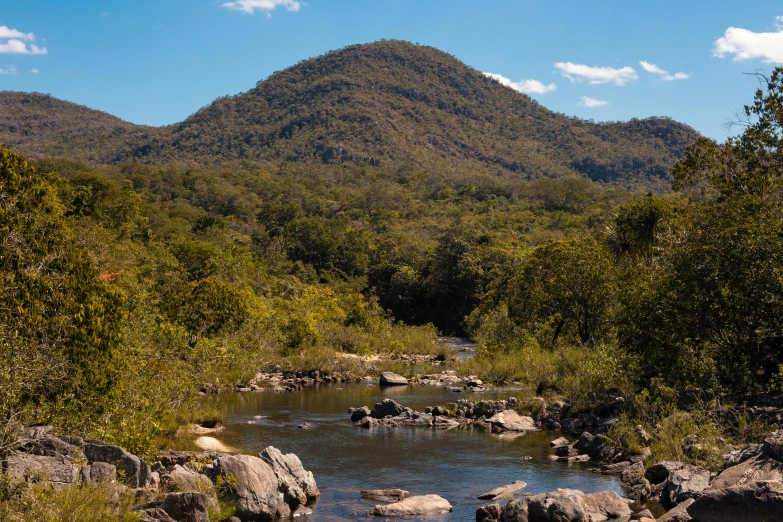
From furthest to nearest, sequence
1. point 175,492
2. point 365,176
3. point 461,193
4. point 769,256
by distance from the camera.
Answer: point 365,176, point 461,193, point 769,256, point 175,492

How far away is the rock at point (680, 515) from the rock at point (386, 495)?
5.96 metres

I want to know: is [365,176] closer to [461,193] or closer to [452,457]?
[461,193]

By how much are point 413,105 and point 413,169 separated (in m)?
44.5

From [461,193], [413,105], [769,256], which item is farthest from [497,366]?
[413,105]

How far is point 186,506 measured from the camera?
14477 millimetres

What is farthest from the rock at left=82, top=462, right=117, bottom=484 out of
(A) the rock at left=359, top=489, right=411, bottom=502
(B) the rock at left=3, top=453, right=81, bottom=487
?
(A) the rock at left=359, top=489, right=411, bottom=502

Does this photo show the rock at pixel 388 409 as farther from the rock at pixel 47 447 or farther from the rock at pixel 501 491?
the rock at pixel 47 447

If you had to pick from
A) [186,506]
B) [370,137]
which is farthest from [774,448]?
[370,137]

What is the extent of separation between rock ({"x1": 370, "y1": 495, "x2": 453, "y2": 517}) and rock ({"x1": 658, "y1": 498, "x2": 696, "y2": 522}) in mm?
4830

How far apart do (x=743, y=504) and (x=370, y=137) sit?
16157 centimetres

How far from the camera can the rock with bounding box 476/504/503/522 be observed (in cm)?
1591

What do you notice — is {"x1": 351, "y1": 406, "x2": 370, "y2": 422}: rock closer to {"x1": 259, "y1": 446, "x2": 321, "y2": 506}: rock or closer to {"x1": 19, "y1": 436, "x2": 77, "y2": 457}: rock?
{"x1": 259, "y1": 446, "x2": 321, "y2": 506}: rock

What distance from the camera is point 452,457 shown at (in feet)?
72.9

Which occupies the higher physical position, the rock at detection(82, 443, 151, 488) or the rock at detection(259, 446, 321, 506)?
the rock at detection(82, 443, 151, 488)
